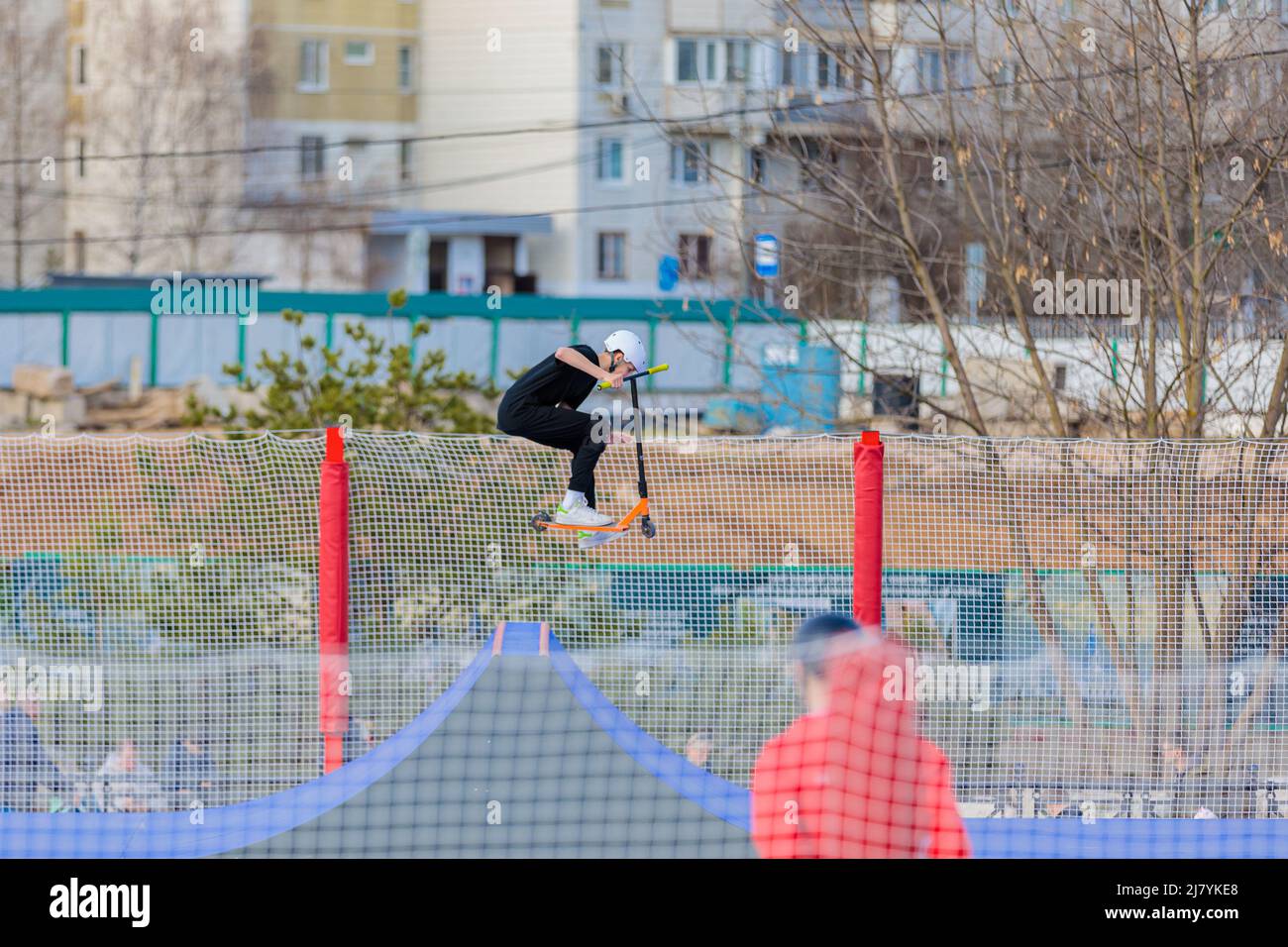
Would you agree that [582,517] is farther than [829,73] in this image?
No

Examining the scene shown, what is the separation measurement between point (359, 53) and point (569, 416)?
49237 mm

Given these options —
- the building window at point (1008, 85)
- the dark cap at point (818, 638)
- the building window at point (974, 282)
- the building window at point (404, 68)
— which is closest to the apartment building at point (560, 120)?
the building window at point (404, 68)

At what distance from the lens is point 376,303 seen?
33.4m

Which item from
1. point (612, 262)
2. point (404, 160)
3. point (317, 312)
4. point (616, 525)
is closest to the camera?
point (616, 525)

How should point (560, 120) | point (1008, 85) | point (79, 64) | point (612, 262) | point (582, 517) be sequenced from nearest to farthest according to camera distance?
point (582, 517) → point (1008, 85) → point (560, 120) → point (79, 64) → point (612, 262)

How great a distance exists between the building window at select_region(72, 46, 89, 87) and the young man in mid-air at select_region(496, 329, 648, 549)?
157 feet

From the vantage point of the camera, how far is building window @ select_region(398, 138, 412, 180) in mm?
54344

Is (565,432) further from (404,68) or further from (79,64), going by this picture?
(404,68)

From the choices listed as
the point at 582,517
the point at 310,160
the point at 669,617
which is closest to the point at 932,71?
the point at 582,517

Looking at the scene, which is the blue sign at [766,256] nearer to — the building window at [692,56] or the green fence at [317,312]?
the green fence at [317,312]

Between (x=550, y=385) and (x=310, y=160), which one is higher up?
(x=310, y=160)

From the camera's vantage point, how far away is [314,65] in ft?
181

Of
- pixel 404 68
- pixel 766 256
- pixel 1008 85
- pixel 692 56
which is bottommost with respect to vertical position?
pixel 766 256

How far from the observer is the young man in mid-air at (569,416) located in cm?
877
